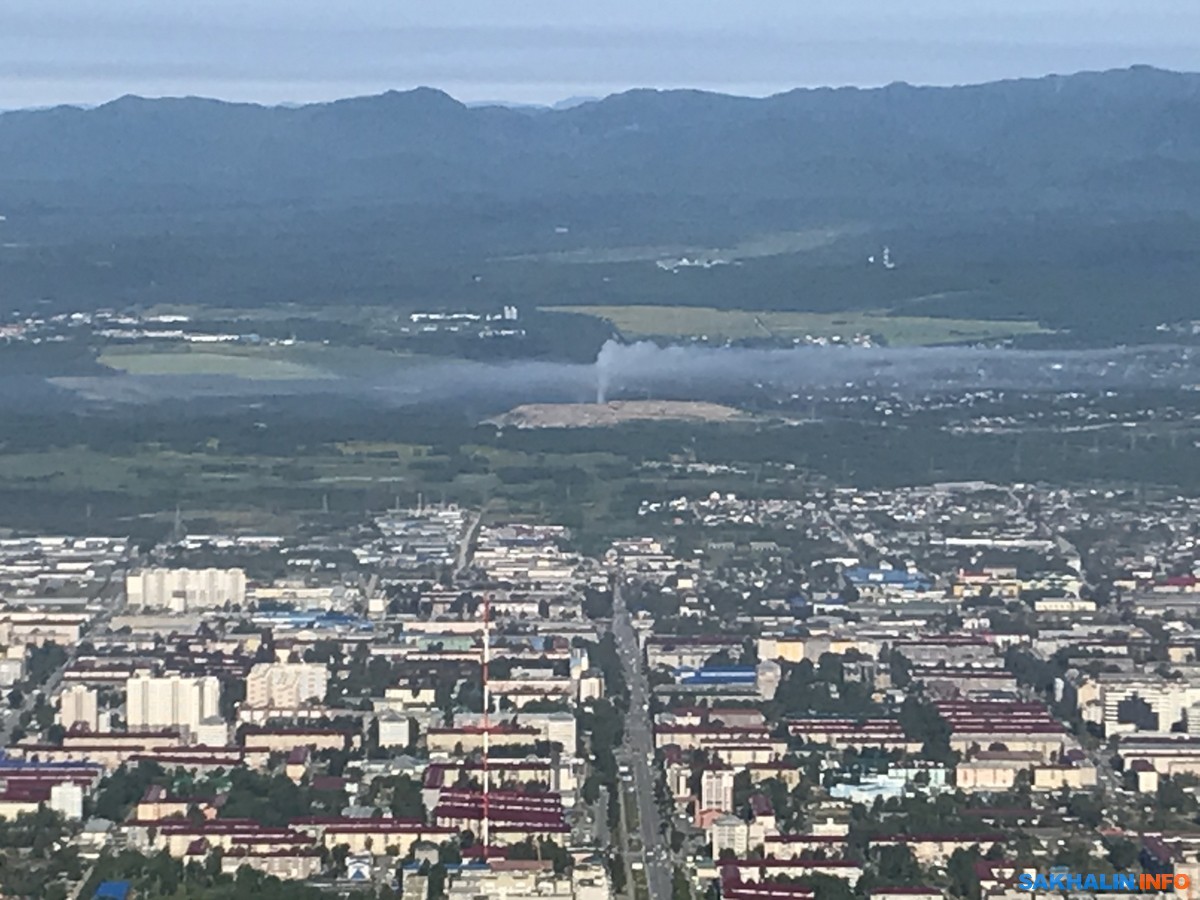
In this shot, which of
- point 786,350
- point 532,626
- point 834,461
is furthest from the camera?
point 786,350

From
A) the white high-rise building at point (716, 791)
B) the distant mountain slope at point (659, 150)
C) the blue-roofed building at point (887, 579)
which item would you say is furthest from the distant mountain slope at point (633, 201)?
the white high-rise building at point (716, 791)

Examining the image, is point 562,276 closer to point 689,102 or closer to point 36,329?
point 36,329

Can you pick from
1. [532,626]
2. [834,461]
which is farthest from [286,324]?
[532,626]

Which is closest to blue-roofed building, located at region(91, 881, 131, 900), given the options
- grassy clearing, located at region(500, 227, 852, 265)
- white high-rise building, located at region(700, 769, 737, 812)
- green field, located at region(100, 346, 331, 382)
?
white high-rise building, located at region(700, 769, 737, 812)

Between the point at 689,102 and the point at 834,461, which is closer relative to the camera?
the point at 834,461

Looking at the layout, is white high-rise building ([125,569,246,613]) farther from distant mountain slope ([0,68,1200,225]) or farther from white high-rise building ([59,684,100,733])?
distant mountain slope ([0,68,1200,225])

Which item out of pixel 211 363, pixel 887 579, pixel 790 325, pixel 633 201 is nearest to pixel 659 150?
pixel 633 201

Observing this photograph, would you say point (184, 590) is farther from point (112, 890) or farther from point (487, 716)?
point (112, 890)
